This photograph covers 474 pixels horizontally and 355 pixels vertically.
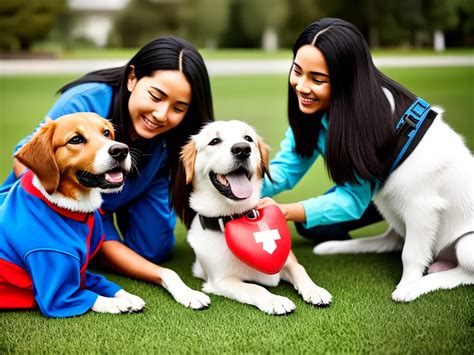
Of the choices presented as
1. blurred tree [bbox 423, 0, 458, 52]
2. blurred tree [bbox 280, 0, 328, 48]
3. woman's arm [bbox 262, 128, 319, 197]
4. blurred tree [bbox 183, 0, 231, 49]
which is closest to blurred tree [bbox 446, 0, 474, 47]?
blurred tree [bbox 423, 0, 458, 52]

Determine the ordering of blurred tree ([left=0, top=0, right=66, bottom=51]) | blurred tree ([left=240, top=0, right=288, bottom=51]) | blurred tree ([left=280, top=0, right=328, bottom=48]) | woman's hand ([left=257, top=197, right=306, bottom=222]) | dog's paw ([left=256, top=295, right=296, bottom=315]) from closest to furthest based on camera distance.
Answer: dog's paw ([left=256, top=295, right=296, bottom=315]), woman's hand ([left=257, top=197, right=306, bottom=222]), blurred tree ([left=280, top=0, right=328, bottom=48]), blurred tree ([left=240, top=0, right=288, bottom=51]), blurred tree ([left=0, top=0, right=66, bottom=51])

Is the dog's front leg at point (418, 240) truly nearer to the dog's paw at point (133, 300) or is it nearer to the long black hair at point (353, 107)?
the long black hair at point (353, 107)

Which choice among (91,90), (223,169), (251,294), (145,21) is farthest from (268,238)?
(145,21)

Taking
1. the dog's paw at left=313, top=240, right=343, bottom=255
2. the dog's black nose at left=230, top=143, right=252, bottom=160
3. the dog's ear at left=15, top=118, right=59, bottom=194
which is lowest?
the dog's paw at left=313, top=240, right=343, bottom=255

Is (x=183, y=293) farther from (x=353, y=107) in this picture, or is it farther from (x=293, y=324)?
(x=353, y=107)

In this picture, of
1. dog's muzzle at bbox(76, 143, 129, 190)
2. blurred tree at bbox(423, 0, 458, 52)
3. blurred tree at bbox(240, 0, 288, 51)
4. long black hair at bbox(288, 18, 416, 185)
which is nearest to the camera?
dog's muzzle at bbox(76, 143, 129, 190)

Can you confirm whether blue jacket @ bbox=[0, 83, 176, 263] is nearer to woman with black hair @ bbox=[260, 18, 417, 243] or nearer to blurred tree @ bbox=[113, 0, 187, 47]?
woman with black hair @ bbox=[260, 18, 417, 243]

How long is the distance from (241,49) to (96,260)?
18.1m

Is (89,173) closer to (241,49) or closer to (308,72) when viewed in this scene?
(308,72)

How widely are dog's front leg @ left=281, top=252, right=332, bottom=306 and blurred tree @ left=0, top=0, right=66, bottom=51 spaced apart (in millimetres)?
16858

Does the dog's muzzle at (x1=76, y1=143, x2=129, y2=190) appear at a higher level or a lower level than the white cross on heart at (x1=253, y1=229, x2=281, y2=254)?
higher

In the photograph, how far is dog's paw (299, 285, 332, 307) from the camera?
251 cm

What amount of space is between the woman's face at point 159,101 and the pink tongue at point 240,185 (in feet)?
1.57

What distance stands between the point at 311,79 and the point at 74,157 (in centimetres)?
121
